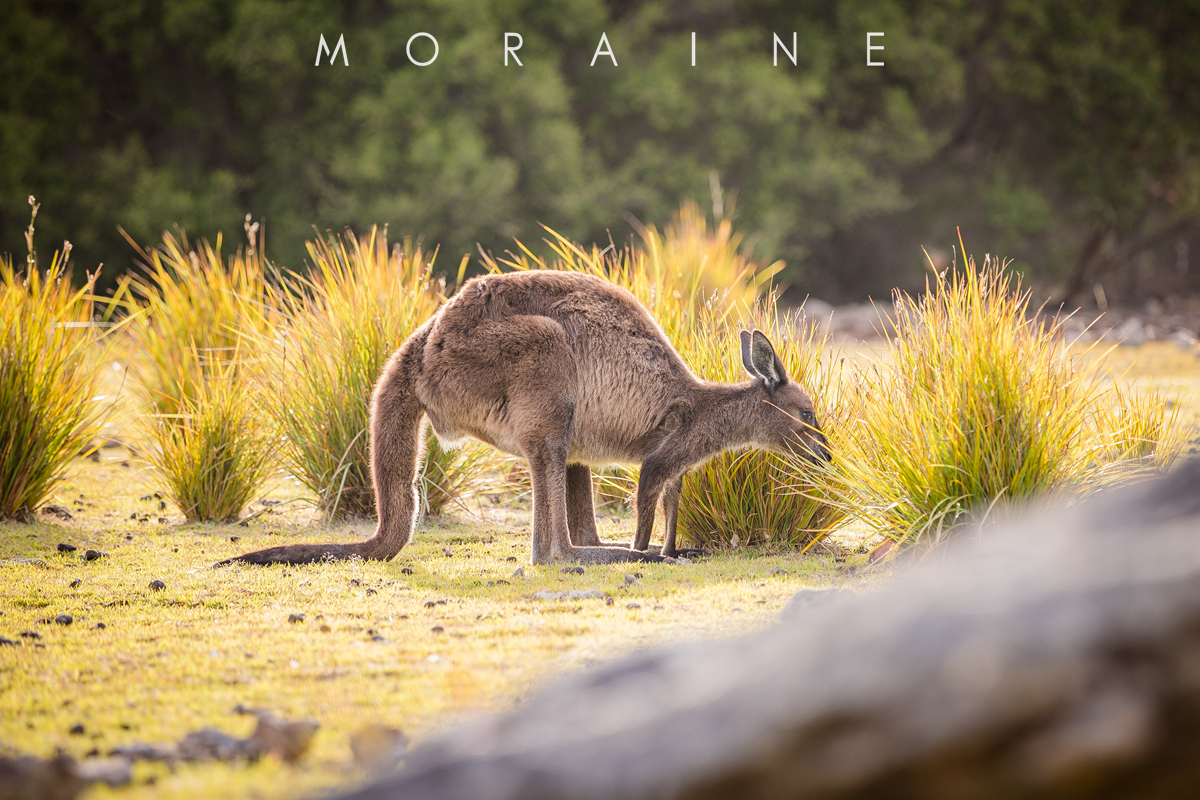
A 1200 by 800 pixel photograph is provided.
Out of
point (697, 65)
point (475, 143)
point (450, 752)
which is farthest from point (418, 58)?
point (450, 752)

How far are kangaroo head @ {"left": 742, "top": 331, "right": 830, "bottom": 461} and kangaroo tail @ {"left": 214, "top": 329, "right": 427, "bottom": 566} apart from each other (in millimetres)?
1585

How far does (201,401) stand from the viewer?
578 centimetres

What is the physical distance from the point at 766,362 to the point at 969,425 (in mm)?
1127

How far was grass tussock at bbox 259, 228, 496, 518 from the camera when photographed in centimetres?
583

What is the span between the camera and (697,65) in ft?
61.2

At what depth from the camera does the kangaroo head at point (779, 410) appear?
4910 mm

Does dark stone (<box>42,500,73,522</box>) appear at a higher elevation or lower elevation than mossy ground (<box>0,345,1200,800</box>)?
higher

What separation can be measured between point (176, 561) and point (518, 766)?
3.93 meters

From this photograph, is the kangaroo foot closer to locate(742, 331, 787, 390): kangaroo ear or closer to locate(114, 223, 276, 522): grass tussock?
locate(742, 331, 787, 390): kangaroo ear

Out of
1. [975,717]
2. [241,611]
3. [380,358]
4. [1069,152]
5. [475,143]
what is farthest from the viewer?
[1069,152]

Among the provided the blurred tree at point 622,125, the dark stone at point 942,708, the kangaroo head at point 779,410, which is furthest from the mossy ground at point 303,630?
the blurred tree at point 622,125

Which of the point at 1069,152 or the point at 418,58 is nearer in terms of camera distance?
the point at 418,58

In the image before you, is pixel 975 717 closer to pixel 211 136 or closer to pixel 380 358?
pixel 380 358

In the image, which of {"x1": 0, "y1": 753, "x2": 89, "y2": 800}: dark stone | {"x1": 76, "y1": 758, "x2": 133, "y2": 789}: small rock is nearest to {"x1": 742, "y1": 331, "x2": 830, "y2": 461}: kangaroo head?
{"x1": 76, "y1": 758, "x2": 133, "y2": 789}: small rock
